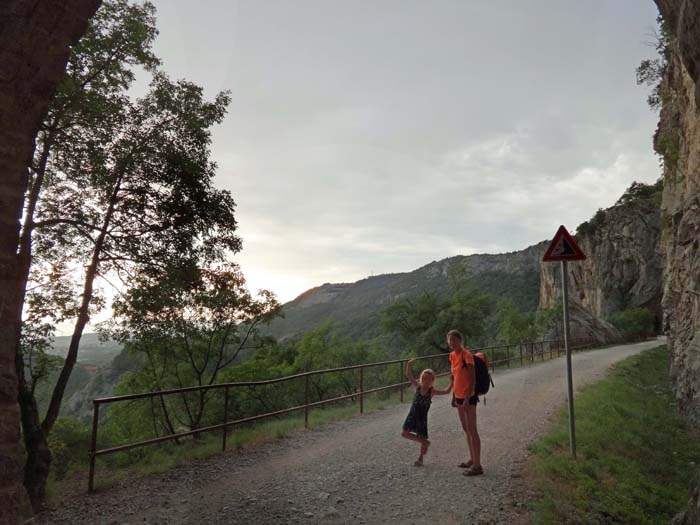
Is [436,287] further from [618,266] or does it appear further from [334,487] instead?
[334,487]

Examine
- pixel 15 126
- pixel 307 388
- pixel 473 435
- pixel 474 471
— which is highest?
pixel 15 126

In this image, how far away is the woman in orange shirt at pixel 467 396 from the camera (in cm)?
532

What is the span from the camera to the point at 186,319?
520 inches

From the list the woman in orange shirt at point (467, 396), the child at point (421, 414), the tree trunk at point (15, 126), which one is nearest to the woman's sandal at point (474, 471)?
the woman in orange shirt at point (467, 396)

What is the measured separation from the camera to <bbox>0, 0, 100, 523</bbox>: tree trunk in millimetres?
3004

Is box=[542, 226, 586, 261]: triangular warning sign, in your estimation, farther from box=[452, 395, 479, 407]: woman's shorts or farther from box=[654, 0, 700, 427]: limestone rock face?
box=[654, 0, 700, 427]: limestone rock face

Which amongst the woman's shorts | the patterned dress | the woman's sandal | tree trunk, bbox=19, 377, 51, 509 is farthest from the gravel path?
tree trunk, bbox=19, 377, 51, 509

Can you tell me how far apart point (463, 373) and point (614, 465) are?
268 cm

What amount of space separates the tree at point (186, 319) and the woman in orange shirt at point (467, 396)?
6.19 meters

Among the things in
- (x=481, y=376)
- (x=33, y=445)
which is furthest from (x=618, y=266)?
(x=33, y=445)

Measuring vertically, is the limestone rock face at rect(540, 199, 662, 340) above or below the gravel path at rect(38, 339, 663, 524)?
above

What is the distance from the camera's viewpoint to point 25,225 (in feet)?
22.7

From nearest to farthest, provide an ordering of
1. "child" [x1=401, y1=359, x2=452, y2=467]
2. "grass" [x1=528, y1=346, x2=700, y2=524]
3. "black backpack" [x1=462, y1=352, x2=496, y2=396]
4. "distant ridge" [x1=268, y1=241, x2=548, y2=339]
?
"grass" [x1=528, y1=346, x2=700, y2=524], "black backpack" [x1=462, y1=352, x2=496, y2=396], "child" [x1=401, y1=359, x2=452, y2=467], "distant ridge" [x1=268, y1=241, x2=548, y2=339]

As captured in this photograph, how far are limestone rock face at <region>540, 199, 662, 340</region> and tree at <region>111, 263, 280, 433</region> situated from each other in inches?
1246
